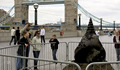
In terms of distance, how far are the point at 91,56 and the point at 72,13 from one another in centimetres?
4187

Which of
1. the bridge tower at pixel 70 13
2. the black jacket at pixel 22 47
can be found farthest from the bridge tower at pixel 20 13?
the black jacket at pixel 22 47

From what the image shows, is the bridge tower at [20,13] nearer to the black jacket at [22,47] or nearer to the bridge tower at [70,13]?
the bridge tower at [70,13]

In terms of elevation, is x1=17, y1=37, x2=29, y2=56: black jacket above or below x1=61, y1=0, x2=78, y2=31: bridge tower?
below

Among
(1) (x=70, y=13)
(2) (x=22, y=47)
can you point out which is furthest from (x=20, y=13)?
(2) (x=22, y=47)

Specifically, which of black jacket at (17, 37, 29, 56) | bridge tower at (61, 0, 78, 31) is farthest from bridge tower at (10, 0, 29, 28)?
black jacket at (17, 37, 29, 56)

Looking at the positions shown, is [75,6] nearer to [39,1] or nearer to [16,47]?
[39,1]

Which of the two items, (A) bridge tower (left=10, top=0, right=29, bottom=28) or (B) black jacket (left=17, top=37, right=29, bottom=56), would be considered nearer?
(B) black jacket (left=17, top=37, right=29, bottom=56)

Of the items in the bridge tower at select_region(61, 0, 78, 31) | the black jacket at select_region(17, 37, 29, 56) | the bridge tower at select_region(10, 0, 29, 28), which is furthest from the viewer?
the bridge tower at select_region(10, 0, 29, 28)

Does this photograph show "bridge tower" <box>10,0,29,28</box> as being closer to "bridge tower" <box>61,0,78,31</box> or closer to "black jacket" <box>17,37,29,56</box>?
"bridge tower" <box>61,0,78,31</box>

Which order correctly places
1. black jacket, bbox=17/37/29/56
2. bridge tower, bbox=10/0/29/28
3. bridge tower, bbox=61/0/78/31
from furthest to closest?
bridge tower, bbox=10/0/29/28
bridge tower, bbox=61/0/78/31
black jacket, bbox=17/37/29/56

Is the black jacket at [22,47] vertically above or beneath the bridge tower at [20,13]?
beneath

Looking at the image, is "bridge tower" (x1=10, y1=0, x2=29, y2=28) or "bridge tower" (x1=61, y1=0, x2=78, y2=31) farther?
"bridge tower" (x1=10, y1=0, x2=29, y2=28)

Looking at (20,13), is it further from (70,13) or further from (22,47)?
(22,47)

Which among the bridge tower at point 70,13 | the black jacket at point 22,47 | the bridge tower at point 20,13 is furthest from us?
the bridge tower at point 20,13
